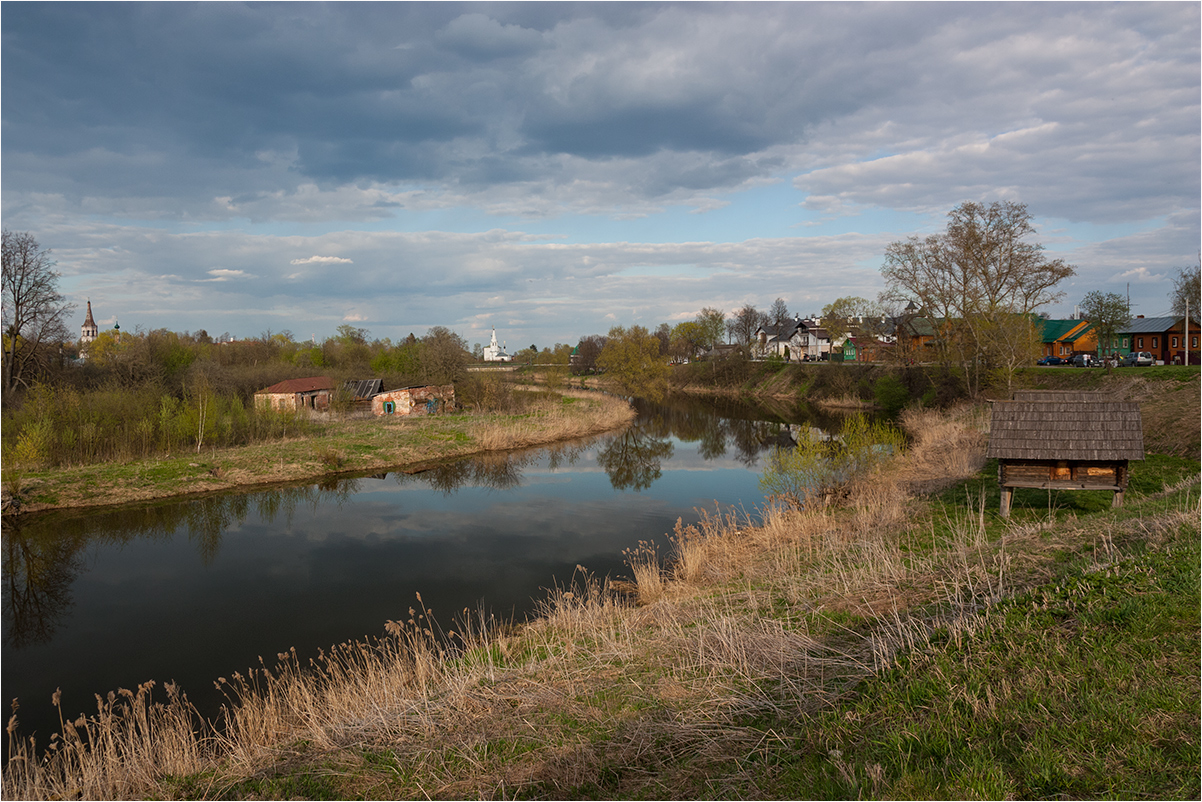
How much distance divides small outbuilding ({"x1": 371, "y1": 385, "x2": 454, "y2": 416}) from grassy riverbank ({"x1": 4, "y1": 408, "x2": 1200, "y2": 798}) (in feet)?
115

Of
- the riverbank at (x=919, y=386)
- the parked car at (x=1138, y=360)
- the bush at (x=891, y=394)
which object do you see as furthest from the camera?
the bush at (x=891, y=394)

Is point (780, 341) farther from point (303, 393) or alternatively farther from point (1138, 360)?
point (303, 393)

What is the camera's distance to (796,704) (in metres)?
5.12

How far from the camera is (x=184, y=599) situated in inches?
513

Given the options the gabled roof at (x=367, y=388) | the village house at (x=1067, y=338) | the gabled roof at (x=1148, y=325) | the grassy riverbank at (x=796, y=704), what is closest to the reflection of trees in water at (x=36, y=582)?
the grassy riverbank at (x=796, y=704)

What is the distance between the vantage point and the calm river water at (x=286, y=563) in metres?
10.6

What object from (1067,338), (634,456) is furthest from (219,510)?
(1067,338)

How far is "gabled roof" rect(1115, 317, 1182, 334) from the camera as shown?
1863 inches

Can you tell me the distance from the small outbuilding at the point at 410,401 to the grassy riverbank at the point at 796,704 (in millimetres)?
35086

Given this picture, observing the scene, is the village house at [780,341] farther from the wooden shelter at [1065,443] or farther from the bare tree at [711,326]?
the wooden shelter at [1065,443]

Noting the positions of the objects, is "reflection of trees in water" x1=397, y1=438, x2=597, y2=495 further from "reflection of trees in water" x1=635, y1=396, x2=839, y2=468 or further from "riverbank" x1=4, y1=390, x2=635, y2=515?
"reflection of trees in water" x1=635, y1=396, x2=839, y2=468

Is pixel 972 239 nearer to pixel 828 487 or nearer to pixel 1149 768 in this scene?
pixel 828 487

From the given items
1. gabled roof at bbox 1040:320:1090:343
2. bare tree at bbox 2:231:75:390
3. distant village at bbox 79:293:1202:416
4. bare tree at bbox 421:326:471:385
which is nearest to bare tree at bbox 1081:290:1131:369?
distant village at bbox 79:293:1202:416

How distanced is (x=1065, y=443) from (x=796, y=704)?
426 inches
